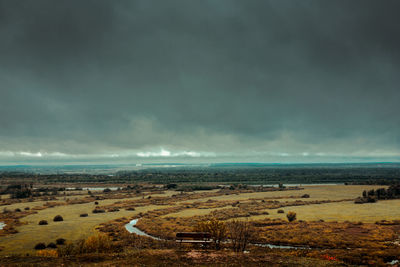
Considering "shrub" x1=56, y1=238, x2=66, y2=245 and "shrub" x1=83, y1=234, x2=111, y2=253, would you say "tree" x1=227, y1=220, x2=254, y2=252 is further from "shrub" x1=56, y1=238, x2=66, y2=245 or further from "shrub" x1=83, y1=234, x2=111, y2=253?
"shrub" x1=56, y1=238, x2=66, y2=245

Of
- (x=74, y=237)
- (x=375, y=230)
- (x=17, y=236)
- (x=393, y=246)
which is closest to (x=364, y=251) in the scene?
(x=393, y=246)

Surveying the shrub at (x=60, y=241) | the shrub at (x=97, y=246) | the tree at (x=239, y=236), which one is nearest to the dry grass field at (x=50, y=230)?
the shrub at (x=60, y=241)

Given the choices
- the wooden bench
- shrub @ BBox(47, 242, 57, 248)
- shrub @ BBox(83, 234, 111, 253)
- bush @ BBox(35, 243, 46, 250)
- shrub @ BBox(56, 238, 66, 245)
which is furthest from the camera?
shrub @ BBox(56, 238, 66, 245)

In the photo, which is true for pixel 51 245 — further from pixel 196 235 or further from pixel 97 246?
pixel 196 235

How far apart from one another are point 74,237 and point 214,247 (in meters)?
32.2

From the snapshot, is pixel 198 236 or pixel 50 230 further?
pixel 50 230

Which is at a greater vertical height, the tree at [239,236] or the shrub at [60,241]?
the tree at [239,236]

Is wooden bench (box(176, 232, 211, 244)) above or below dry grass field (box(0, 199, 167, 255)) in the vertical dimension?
above

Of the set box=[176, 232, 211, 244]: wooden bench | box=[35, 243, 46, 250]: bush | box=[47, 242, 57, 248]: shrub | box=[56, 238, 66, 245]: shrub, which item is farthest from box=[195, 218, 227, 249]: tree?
box=[56, 238, 66, 245]: shrub

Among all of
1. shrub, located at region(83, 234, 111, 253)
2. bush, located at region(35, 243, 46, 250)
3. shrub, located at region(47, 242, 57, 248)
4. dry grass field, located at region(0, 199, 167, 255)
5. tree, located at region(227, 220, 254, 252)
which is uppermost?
tree, located at region(227, 220, 254, 252)

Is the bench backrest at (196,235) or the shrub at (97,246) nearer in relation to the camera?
the bench backrest at (196,235)

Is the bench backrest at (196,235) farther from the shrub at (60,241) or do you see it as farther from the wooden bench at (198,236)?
the shrub at (60,241)

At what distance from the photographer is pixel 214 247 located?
31984mm

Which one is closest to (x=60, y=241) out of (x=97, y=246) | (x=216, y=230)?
(x=97, y=246)
